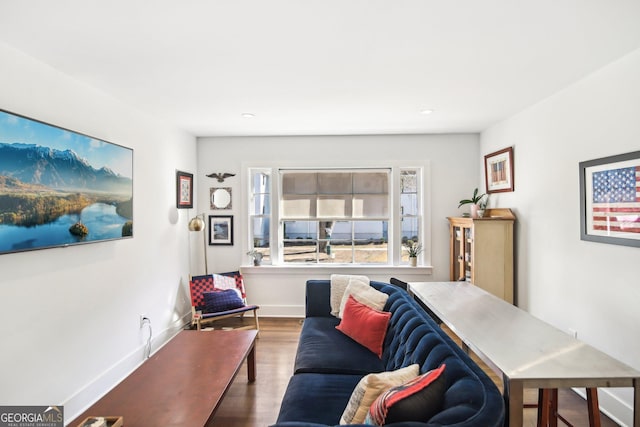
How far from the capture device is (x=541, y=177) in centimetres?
305

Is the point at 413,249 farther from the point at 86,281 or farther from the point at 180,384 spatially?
the point at 86,281

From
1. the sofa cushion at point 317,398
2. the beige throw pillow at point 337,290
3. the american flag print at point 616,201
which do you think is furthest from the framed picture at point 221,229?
the american flag print at point 616,201

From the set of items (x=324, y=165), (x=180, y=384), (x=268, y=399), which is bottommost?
(x=268, y=399)

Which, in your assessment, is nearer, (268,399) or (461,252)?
(268,399)

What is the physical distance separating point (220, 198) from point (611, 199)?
13.1 feet

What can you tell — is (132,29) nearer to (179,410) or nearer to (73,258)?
(73,258)

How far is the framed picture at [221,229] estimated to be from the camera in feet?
14.8

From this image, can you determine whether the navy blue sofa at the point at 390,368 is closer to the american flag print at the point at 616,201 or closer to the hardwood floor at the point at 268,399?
the hardwood floor at the point at 268,399

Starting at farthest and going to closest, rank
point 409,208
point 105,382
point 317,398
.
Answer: point 409,208, point 105,382, point 317,398

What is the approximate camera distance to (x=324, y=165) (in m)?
4.44

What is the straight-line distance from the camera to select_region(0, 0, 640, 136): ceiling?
163 cm

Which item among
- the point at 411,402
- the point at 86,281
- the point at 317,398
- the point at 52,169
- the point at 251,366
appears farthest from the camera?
the point at 251,366

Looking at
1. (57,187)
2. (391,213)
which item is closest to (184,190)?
(57,187)

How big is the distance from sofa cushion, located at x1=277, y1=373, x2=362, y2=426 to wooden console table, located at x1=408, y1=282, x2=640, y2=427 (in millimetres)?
723
